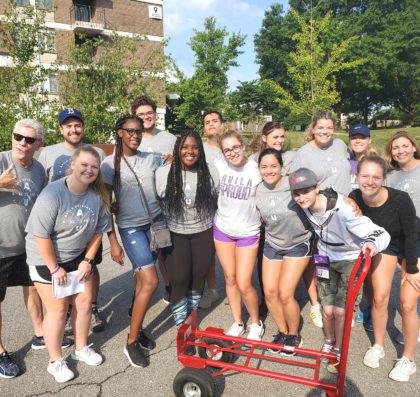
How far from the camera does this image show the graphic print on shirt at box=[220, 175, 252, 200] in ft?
11.6

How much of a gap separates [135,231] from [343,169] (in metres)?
2.33

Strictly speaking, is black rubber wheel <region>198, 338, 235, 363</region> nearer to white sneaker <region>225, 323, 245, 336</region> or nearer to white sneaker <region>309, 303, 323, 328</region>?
white sneaker <region>225, 323, 245, 336</region>

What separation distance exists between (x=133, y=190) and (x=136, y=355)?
1502 mm

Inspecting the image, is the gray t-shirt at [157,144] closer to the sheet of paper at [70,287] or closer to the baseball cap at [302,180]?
the sheet of paper at [70,287]

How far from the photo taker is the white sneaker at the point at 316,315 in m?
4.06

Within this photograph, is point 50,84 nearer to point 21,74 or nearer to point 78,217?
point 21,74

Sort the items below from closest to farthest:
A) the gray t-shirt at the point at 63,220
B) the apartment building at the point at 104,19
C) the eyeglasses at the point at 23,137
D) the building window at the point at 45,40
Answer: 1. the gray t-shirt at the point at 63,220
2. the eyeglasses at the point at 23,137
3. the building window at the point at 45,40
4. the apartment building at the point at 104,19

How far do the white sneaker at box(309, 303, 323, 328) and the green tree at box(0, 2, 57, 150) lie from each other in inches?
354

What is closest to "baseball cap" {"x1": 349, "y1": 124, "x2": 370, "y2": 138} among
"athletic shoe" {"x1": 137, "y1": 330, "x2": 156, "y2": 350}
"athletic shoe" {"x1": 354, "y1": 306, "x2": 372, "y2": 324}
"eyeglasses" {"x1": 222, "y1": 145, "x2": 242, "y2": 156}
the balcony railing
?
"eyeglasses" {"x1": 222, "y1": 145, "x2": 242, "y2": 156}

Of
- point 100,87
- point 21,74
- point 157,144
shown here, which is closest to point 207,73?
point 100,87

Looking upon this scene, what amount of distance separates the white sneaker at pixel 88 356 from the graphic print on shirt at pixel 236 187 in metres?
1.92

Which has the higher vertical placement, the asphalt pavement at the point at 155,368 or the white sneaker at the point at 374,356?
the white sneaker at the point at 374,356

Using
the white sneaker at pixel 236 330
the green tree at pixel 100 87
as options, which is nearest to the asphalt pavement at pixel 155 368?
the white sneaker at pixel 236 330

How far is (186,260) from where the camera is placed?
3570 mm
